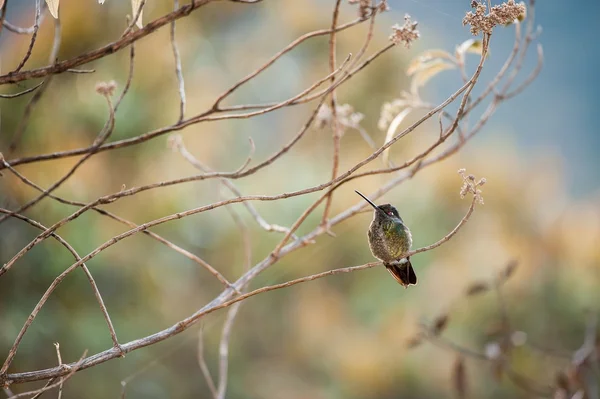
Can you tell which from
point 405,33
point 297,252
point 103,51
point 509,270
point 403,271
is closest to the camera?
point 103,51

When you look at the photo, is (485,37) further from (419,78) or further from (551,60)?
(551,60)

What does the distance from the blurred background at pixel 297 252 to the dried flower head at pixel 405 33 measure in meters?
2.52

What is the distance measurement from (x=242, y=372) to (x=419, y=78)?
120 inches

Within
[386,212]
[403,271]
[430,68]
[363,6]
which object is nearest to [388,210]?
[386,212]

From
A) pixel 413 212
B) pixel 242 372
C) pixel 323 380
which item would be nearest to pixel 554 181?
pixel 413 212

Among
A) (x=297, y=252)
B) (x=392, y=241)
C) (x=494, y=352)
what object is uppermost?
(x=297, y=252)

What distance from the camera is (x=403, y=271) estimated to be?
1.02 meters

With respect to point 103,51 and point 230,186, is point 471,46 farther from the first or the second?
point 103,51

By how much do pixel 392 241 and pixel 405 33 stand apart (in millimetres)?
404

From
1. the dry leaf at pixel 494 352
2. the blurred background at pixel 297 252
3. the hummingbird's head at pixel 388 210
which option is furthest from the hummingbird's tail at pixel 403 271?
the blurred background at pixel 297 252

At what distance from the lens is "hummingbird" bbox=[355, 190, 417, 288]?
1015mm

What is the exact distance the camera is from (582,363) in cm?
161

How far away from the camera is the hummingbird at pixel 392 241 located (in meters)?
1.01

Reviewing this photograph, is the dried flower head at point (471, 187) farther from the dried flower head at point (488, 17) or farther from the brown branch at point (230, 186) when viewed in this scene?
the brown branch at point (230, 186)
